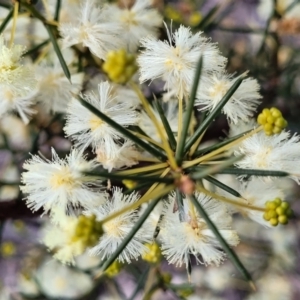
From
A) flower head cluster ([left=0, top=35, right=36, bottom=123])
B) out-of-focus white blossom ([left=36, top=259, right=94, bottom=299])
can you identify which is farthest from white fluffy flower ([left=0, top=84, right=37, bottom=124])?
out-of-focus white blossom ([left=36, top=259, right=94, bottom=299])

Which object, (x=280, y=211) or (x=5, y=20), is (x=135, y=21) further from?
(x=280, y=211)

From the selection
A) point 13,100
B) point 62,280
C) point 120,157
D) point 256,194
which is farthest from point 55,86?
point 62,280

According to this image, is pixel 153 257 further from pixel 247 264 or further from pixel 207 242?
pixel 247 264

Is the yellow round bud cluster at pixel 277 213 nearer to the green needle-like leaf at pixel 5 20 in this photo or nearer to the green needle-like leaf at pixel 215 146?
the green needle-like leaf at pixel 215 146

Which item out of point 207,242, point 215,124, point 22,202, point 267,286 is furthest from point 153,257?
point 267,286

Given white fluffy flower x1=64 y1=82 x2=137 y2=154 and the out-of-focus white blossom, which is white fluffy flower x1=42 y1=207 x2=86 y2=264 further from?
the out-of-focus white blossom

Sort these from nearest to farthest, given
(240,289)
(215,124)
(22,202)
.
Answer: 1. (22,202)
2. (215,124)
3. (240,289)
